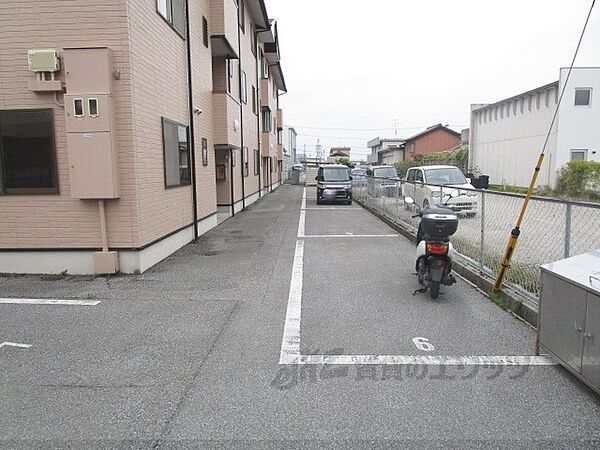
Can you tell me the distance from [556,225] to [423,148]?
174 ft

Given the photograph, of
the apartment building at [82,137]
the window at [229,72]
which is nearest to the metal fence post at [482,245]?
the apartment building at [82,137]

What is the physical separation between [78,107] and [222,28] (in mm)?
7317

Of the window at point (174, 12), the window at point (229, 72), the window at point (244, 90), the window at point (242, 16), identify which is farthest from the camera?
the window at point (244, 90)

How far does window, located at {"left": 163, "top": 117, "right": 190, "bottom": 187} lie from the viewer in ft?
28.7

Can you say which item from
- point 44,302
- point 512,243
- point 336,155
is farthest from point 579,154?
point 336,155

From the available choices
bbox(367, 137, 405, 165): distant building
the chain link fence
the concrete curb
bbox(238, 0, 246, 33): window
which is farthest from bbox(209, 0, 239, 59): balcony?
bbox(367, 137, 405, 165): distant building

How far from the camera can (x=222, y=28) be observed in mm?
12828

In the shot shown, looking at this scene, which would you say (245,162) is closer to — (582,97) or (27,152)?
(27,152)

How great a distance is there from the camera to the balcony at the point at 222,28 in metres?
12.8

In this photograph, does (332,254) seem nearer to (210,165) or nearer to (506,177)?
(210,165)

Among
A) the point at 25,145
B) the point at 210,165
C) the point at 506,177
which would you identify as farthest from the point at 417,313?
the point at 506,177

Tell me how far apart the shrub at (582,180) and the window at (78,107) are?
19101 millimetres

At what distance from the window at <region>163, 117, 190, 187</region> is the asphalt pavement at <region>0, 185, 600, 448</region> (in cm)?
256

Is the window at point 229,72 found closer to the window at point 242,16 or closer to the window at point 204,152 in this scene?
the window at point 242,16
